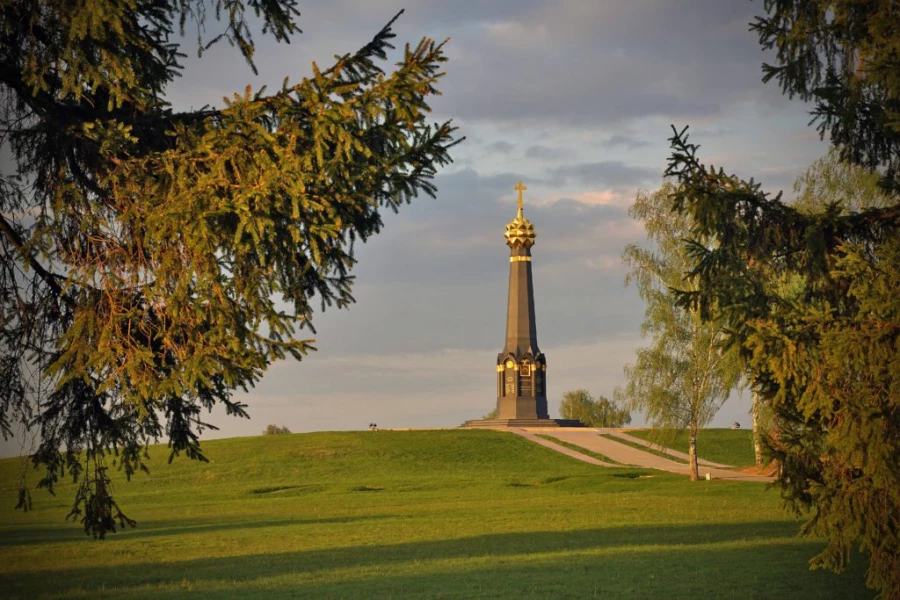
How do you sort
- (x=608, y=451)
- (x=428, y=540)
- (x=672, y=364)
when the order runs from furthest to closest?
(x=608, y=451) → (x=672, y=364) → (x=428, y=540)

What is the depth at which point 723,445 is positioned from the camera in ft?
165

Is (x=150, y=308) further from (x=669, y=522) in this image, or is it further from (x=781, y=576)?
(x=669, y=522)

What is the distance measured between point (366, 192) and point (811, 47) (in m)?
6.41

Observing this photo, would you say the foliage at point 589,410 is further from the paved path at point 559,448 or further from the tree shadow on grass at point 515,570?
the tree shadow on grass at point 515,570

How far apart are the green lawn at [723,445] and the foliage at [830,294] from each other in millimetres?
33364

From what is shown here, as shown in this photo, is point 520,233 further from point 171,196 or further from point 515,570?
point 171,196

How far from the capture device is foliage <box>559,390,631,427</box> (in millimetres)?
69250

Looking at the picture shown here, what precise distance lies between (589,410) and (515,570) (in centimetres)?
5593

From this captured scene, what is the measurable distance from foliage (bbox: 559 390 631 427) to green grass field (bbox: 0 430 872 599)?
2727cm

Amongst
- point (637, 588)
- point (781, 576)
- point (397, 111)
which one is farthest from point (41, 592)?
point (781, 576)

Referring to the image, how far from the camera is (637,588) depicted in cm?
1375

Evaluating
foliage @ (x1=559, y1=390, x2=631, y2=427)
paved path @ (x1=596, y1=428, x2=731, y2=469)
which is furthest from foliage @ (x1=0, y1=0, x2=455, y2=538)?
foliage @ (x1=559, y1=390, x2=631, y2=427)

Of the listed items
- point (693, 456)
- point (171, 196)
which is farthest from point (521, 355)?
point (171, 196)

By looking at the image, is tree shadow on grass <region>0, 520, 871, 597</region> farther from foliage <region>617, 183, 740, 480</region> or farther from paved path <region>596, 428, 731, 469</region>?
paved path <region>596, 428, 731, 469</region>
